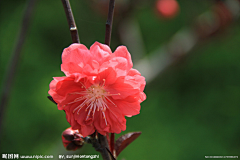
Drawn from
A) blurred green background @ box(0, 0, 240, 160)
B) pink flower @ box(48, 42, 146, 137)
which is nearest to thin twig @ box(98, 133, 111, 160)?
pink flower @ box(48, 42, 146, 137)

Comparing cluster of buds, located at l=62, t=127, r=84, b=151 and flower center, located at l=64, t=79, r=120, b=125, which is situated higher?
flower center, located at l=64, t=79, r=120, b=125

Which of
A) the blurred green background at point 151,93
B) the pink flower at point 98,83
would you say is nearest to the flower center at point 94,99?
the pink flower at point 98,83

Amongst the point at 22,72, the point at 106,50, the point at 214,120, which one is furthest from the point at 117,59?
the point at 22,72

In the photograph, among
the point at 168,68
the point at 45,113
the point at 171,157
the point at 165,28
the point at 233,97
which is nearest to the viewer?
the point at 168,68

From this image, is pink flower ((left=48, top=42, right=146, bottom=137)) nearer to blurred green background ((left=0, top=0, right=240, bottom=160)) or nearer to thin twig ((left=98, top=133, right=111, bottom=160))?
thin twig ((left=98, top=133, right=111, bottom=160))

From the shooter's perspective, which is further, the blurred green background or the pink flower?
the blurred green background

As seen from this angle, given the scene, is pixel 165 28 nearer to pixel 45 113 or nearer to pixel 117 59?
pixel 45 113

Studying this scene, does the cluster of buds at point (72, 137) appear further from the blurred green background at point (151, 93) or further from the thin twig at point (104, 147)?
the blurred green background at point (151, 93)
